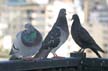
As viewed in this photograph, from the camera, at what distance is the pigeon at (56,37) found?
4.14 m

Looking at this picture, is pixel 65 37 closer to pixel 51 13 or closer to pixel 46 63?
pixel 46 63

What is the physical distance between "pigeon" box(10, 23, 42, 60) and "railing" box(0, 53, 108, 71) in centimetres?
28

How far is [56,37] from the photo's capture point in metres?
4.43

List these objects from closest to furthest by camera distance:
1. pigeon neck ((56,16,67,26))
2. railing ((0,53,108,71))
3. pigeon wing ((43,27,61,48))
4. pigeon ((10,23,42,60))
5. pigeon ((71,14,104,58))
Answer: railing ((0,53,108,71)) < pigeon ((10,23,42,60)) < pigeon wing ((43,27,61,48)) < pigeon ((71,14,104,58)) < pigeon neck ((56,16,67,26))

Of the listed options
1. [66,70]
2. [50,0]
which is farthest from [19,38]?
[50,0]

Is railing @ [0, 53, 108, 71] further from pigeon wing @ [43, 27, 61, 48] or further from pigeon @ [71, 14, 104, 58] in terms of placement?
pigeon @ [71, 14, 104, 58]

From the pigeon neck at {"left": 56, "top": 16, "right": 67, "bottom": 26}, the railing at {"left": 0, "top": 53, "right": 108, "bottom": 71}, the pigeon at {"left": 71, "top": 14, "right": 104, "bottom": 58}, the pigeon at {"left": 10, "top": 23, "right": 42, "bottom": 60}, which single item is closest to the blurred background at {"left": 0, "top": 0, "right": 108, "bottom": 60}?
the pigeon neck at {"left": 56, "top": 16, "right": 67, "bottom": 26}

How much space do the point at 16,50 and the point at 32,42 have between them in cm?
23

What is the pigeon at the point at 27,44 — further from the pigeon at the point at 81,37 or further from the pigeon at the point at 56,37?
the pigeon at the point at 81,37

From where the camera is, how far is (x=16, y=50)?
12.9 feet

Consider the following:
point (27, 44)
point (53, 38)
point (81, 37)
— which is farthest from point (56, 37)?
point (27, 44)

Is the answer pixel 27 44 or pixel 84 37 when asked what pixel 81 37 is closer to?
pixel 84 37

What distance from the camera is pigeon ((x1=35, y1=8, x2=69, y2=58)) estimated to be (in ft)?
13.6

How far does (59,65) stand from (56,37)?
3.24 feet
